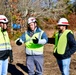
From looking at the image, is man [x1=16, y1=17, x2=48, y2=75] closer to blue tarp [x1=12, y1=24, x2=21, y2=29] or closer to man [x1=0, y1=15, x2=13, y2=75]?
man [x1=0, y1=15, x2=13, y2=75]

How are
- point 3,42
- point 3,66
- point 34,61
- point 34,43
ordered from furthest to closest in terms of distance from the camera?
point 34,61 → point 34,43 → point 3,66 → point 3,42

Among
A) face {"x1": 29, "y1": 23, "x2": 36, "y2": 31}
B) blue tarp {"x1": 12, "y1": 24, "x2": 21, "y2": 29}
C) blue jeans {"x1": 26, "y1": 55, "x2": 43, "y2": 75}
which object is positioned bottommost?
blue tarp {"x1": 12, "y1": 24, "x2": 21, "y2": 29}

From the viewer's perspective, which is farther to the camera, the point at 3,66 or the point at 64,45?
the point at 3,66

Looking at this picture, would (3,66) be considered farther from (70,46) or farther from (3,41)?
(70,46)

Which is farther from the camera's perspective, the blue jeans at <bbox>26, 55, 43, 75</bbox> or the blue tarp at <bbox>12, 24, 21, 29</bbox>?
the blue tarp at <bbox>12, 24, 21, 29</bbox>

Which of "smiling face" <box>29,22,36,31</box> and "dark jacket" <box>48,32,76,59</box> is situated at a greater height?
"smiling face" <box>29,22,36,31</box>

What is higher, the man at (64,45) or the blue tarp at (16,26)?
the man at (64,45)

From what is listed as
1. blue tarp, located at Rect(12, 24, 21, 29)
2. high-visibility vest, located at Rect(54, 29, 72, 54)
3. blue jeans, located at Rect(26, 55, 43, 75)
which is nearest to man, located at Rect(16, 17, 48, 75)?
blue jeans, located at Rect(26, 55, 43, 75)

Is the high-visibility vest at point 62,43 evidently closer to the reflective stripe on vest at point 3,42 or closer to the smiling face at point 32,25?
the smiling face at point 32,25

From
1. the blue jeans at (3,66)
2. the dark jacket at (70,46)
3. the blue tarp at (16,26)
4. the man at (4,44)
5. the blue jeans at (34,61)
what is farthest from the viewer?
the blue tarp at (16,26)

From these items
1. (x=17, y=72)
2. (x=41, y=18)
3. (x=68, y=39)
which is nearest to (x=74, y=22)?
(x=41, y=18)

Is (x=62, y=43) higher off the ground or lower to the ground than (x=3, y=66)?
higher

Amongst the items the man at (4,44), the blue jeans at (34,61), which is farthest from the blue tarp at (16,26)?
the man at (4,44)

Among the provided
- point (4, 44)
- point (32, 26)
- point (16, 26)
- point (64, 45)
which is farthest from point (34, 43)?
point (16, 26)
